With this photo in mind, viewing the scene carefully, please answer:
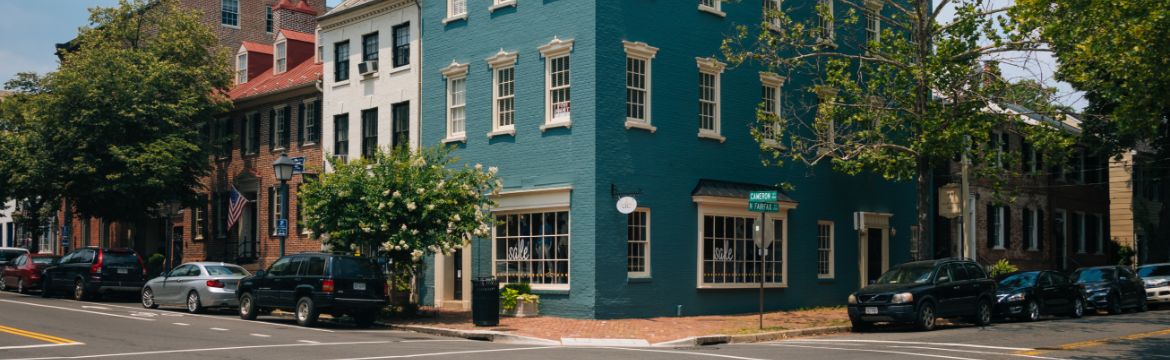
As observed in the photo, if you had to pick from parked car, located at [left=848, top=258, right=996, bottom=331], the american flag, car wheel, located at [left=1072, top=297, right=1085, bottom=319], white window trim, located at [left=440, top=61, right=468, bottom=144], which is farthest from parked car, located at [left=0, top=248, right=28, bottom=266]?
car wheel, located at [left=1072, top=297, right=1085, bottom=319]

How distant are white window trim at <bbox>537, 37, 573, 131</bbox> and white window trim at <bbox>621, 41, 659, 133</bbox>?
133 centimetres

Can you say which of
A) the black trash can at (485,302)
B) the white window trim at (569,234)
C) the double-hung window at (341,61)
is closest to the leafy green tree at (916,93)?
the white window trim at (569,234)

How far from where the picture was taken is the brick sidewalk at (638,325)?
21188 mm

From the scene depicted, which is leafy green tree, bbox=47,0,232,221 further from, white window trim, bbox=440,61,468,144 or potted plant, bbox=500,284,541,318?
potted plant, bbox=500,284,541,318

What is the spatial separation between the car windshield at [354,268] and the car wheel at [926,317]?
1127 cm

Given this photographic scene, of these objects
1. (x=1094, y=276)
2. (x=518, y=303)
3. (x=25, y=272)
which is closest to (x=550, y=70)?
(x=518, y=303)

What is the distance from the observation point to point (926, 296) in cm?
2231

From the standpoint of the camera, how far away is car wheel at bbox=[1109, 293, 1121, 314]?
29.0 meters

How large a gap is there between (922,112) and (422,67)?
13062mm

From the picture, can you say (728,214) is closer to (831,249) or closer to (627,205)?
(627,205)

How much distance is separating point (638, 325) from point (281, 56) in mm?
22821

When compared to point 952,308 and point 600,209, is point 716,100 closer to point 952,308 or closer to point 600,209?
point 600,209

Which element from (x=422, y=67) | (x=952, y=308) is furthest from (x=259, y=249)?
(x=952, y=308)

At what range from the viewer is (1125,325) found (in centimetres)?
2408
